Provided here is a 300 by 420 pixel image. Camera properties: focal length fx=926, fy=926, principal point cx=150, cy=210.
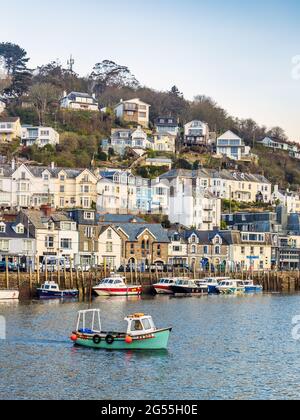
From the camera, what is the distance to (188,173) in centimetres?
13350

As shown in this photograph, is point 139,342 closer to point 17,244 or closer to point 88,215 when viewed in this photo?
point 17,244

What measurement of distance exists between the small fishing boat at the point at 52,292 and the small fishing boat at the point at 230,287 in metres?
19.5

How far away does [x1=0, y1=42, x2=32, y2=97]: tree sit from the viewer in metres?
165

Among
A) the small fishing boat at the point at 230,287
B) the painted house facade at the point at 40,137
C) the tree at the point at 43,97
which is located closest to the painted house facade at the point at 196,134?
the tree at the point at 43,97

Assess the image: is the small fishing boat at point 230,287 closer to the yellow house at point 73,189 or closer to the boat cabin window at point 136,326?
the yellow house at point 73,189

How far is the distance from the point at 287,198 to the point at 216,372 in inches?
4211

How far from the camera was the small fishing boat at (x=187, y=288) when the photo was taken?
307 ft

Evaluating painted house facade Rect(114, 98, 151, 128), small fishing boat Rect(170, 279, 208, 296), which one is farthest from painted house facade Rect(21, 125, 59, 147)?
small fishing boat Rect(170, 279, 208, 296)

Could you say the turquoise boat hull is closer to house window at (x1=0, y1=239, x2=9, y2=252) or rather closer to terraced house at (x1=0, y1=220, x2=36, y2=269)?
terraced house at (x1=0, y1=220, x2=36, y2=269)

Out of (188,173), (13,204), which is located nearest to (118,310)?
(13,204)

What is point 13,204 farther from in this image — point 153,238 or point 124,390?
point 124,390

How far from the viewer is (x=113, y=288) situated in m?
86.9

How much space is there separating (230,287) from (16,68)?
9948cm
